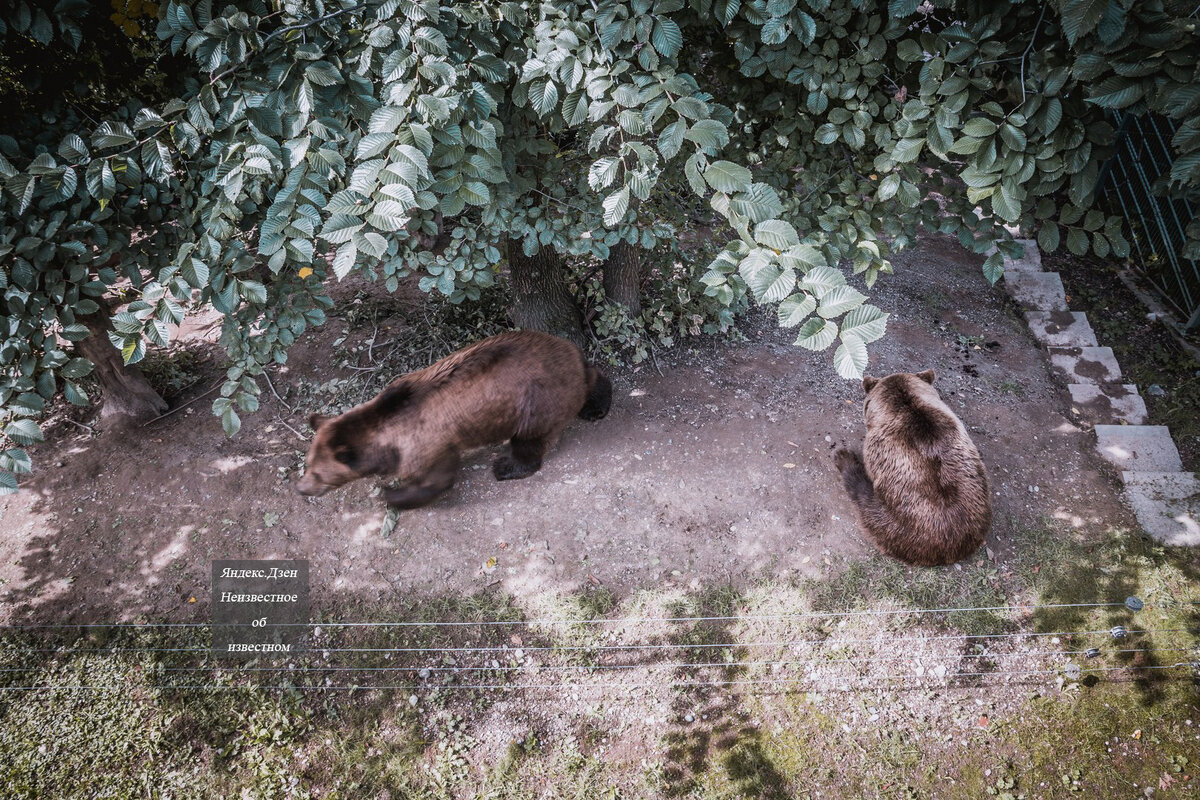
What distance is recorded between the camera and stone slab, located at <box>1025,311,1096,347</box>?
6.15m

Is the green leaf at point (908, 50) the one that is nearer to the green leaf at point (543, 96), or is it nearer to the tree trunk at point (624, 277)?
the green leaf at point (543, 96)

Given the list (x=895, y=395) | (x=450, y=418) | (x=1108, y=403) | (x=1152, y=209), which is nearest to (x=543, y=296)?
(x=450, y=418)

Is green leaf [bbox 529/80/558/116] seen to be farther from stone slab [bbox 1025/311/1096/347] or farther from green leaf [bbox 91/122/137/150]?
stone slab [bbox 1025/311/1096/347]

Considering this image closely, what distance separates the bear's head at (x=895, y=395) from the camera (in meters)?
4.50

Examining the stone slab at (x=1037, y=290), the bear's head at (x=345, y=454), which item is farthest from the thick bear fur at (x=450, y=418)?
the stone slab at (x=1037, y=290)

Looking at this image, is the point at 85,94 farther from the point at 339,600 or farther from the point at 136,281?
the point at 339,600

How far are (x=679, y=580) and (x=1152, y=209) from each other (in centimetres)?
685

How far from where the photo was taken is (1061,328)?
6297mm

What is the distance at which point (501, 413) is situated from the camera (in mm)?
4531

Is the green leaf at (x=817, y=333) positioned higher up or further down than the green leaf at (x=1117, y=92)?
further down

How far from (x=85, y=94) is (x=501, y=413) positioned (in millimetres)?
3005

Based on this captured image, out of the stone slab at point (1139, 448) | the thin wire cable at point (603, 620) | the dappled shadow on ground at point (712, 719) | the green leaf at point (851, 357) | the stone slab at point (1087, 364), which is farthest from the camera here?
the stone slab at point (1087, 364)

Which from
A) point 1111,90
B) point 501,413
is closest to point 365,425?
point 501,413

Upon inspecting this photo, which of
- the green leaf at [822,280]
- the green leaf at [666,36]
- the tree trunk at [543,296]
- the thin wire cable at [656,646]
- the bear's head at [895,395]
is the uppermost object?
the green leaf at [666,36]
